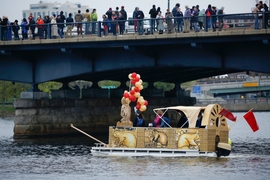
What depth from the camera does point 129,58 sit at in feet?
192

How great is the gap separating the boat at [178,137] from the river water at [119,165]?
459mm

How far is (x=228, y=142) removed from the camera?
47812mm

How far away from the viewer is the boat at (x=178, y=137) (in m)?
45.8

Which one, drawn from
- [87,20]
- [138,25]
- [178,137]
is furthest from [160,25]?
[178,137]

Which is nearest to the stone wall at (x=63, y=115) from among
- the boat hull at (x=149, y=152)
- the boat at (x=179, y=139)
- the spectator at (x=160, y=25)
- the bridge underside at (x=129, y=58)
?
the bridge underside at (x=129, y=58)

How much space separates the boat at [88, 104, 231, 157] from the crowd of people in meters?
7.79

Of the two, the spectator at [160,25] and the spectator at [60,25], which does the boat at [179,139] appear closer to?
the spectator at [160,25]

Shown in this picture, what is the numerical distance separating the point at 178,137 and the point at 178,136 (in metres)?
0.08

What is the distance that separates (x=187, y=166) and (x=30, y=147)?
50.3 ft

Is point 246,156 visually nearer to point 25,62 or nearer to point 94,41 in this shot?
point 94,41

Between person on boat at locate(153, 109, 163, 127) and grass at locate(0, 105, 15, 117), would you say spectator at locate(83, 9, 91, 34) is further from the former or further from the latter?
grass at locate(0, 105, 15, 117)

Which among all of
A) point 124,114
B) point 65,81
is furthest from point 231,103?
point 124,114

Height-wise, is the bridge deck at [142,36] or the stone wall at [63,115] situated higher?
the bridge deck at [142,36]

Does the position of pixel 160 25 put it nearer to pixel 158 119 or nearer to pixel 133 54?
pixel 133 54
